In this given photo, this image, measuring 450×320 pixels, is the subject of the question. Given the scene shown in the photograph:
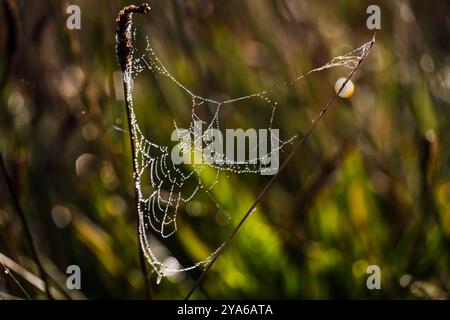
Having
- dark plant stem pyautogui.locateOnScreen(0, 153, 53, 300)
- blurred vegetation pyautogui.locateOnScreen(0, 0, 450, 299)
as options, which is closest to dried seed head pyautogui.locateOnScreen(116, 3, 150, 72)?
dark plant stem pyautogui.locateOnScreen(0, 153, 53, 300)

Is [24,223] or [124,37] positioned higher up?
[124,37]

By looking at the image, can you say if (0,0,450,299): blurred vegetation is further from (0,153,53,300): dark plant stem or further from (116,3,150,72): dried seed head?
(116,3,150,72): dried seed head

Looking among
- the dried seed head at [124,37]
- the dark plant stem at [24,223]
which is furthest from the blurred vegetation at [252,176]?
the dried seed head at [124,37]

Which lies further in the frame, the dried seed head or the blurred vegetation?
the blurred vegetation

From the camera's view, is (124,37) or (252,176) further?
(252,176)

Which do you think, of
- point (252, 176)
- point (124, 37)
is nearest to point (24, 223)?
point (124, 37)

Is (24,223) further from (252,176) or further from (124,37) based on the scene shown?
(252,176)

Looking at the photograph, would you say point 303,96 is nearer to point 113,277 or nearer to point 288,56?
point 288,56

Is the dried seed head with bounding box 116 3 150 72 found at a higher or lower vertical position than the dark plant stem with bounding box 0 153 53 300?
higher

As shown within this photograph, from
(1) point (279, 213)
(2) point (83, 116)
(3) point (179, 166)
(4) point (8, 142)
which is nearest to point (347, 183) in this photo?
(1) point (279, 213)
